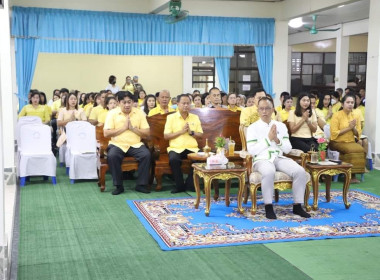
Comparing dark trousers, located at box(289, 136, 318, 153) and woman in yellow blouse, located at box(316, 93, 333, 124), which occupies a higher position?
woman in yellow blouse, located at box(316, 93, 333, 124)

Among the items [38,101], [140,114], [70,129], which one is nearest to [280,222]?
[140,114]

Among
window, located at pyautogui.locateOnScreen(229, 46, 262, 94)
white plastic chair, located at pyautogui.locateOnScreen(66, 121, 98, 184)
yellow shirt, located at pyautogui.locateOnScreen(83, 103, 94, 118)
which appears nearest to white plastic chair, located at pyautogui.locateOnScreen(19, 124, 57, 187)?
white plastic chair, located at pyautogui.locateOnScreen(66, 121, 98, 184)

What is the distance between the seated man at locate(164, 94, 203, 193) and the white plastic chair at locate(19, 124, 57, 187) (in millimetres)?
1821

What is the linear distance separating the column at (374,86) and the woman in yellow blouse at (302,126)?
1710 millimetres

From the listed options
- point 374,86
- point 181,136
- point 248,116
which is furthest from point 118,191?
point 374,86

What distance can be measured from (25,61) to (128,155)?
473cm

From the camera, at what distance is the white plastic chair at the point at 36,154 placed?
7.55 m

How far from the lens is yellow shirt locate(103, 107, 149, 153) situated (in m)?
7.29

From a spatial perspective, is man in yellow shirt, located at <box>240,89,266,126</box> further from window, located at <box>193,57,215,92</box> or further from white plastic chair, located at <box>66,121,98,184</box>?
window, located at <box>193,57,215,92</box>

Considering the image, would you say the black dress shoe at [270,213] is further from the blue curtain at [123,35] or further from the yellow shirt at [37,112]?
the blue curtain at [123,35]

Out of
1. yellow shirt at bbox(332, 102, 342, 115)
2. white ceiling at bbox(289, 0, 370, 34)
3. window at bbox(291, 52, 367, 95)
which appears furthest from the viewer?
window at bbox(291, 52, 367, 95)

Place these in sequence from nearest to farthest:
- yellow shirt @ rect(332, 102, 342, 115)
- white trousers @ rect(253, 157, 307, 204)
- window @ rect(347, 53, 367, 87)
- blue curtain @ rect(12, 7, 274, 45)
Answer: white trousers @ rect(253, 157, 307, 204)
blue curtain @ rect(12, 7, 274, 45)
yellow shirt @ rect(332, 102, 342, 115)
window @ rect(347, 53, 367, 87)

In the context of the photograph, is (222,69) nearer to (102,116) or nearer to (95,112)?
(95,112)

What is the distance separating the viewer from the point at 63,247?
468cm
